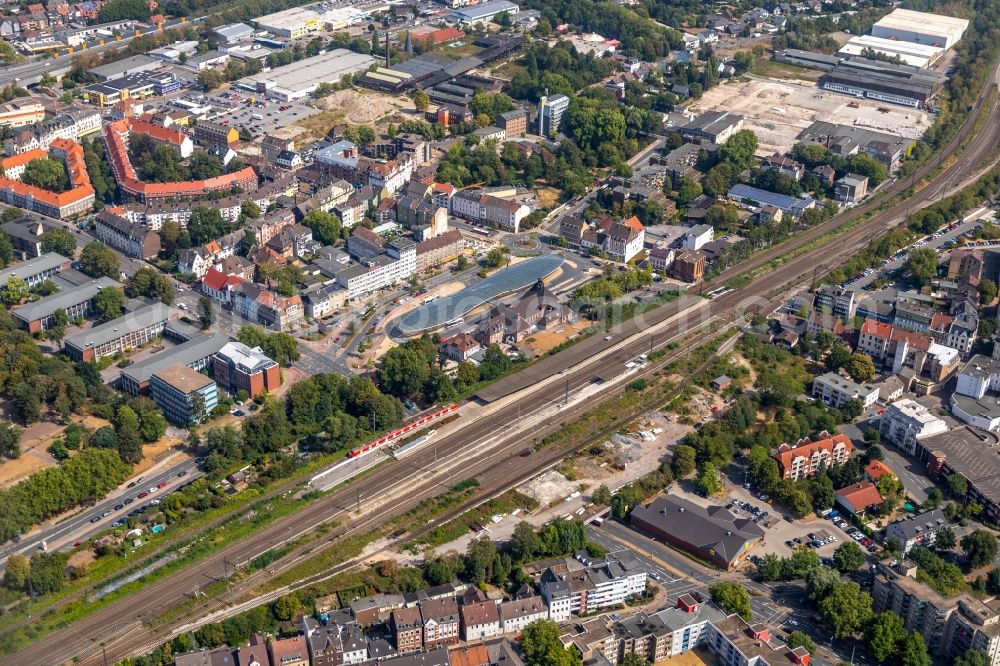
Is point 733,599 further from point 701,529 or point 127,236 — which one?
point 127,236

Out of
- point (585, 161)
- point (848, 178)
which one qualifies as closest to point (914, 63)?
point (848, 178)

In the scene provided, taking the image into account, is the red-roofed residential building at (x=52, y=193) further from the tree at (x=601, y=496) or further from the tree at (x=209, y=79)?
the tree at (x=601, y=496)

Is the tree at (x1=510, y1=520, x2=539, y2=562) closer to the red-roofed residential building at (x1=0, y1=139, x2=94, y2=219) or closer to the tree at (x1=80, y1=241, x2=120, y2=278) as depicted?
the tree at (x1=80, y1=241, x2=120, y2=278)

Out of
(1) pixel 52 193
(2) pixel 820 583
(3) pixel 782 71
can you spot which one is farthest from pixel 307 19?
(2) pixel 820 583

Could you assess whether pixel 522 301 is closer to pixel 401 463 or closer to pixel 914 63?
pixel 401 463

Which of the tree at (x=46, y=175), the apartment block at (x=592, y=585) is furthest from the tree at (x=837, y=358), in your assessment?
the tree at (x=46, y=175)

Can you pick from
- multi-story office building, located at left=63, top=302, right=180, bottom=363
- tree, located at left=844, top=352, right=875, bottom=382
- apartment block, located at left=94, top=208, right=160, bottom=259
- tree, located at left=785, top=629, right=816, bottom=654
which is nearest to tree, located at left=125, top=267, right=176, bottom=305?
multi-story office building, located at left=63, top=302, right=180, bottom=363
